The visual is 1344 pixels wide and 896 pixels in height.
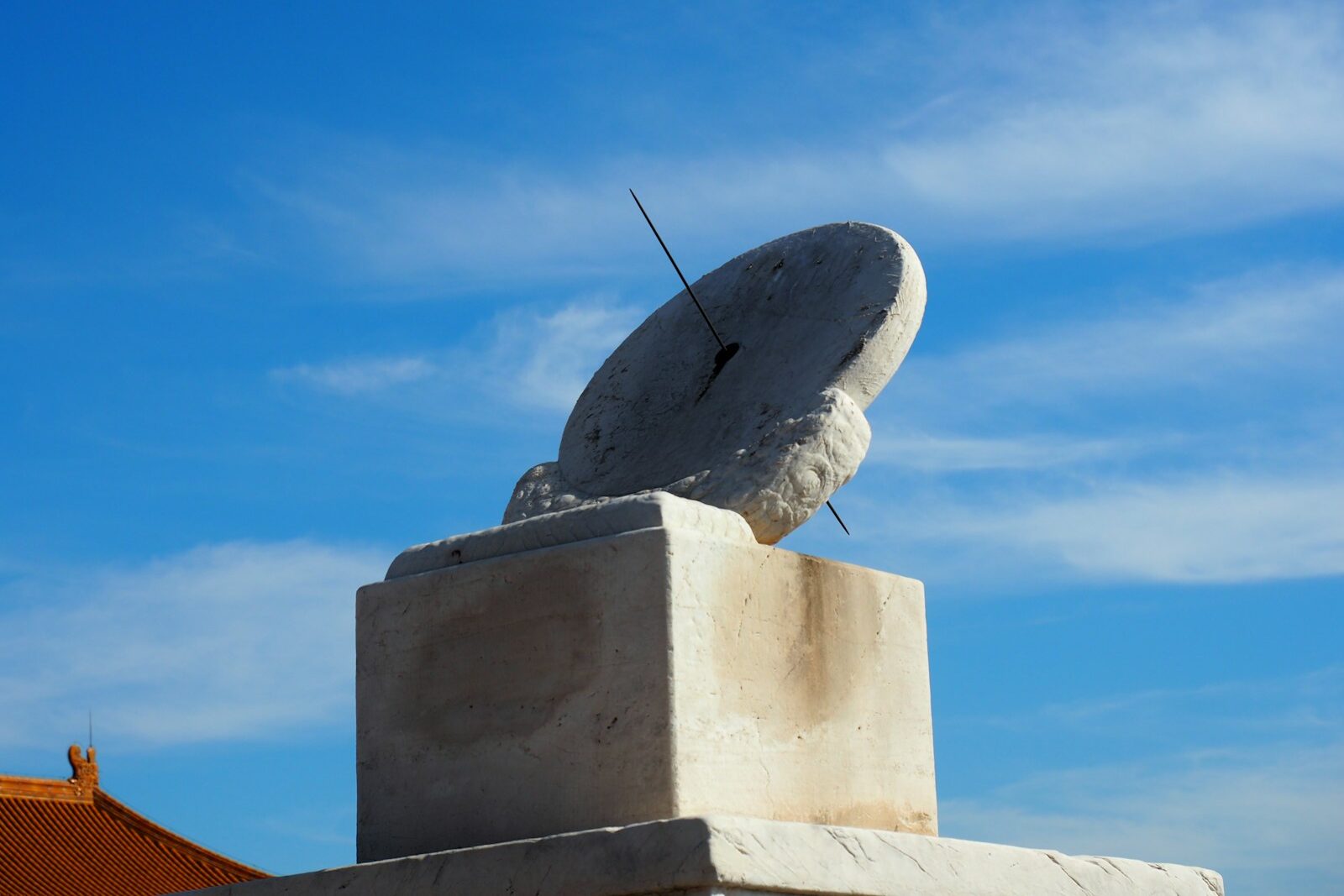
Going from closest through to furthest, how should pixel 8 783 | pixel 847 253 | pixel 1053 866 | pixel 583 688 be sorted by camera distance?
1. pixel 583 688
2. pixel 1053 866
3. pixel 847 253
4. pixel 8 783

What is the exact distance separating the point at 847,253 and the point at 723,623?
4.55 ft

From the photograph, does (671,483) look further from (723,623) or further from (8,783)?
(8,783)

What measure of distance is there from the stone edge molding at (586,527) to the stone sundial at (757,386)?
0.17m

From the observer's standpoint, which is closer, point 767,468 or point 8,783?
point 767,468

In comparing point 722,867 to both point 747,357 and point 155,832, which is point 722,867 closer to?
point 747,357

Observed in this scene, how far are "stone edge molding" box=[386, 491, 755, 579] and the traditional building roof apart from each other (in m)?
14.4

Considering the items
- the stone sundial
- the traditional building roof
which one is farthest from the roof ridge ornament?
the stone sundial

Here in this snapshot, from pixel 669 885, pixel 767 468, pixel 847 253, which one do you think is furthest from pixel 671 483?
pixel 669 885

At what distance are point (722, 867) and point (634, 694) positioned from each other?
0.55 metres

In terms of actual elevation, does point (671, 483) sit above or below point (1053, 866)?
above

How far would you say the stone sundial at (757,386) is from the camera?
4.35 m

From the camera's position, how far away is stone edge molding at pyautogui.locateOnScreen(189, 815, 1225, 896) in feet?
11.5

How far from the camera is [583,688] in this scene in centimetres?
398

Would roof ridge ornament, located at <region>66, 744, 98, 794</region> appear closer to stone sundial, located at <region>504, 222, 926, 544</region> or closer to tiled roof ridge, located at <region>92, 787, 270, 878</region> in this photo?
tiled roof ridge, located at <region>92, 787, 270, 878</region>
